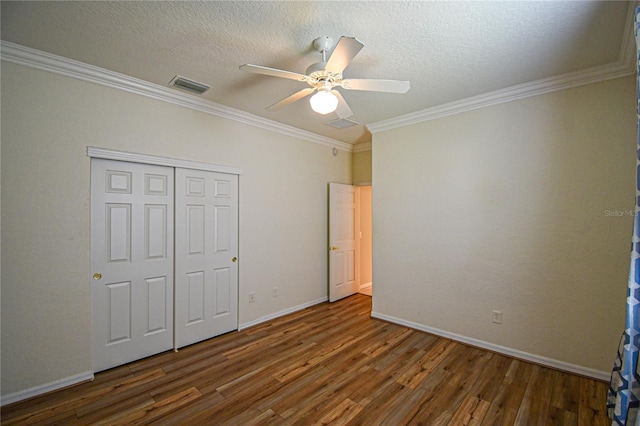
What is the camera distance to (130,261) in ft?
9.24

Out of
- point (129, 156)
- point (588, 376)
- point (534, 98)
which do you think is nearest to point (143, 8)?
point (129, 156)

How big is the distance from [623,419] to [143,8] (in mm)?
3681

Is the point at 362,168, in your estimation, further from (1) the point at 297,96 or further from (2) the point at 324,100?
(2) the point at 324,100

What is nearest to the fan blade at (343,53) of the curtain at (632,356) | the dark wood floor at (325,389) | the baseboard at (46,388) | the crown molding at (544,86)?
the curtain at (632,356)

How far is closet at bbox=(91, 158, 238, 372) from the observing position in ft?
8.78

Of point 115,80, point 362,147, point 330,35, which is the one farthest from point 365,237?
point 115,80

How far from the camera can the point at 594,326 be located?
256 cm

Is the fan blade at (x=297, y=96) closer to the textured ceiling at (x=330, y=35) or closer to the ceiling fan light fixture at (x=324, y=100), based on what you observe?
the ceiling fan light fixture at (x=324, y=100)

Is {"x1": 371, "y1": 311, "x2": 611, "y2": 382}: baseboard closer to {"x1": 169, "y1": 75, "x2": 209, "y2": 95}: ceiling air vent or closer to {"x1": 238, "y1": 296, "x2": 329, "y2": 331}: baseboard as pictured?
{"x1": 238, "y1": 296, "x2": 329, "y2": 331}: baseboard

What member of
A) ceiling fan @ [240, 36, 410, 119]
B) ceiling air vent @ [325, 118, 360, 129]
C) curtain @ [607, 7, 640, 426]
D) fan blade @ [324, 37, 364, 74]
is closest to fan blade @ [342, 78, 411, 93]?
ceiling fan @ [240, 36, 410, 119]

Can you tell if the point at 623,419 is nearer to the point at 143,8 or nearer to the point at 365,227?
the point at 143,8

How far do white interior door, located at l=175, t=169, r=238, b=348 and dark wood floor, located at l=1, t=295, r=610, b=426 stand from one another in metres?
0.26

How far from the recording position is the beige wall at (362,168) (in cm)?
516

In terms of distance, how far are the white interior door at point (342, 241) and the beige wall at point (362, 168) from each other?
0.19m
